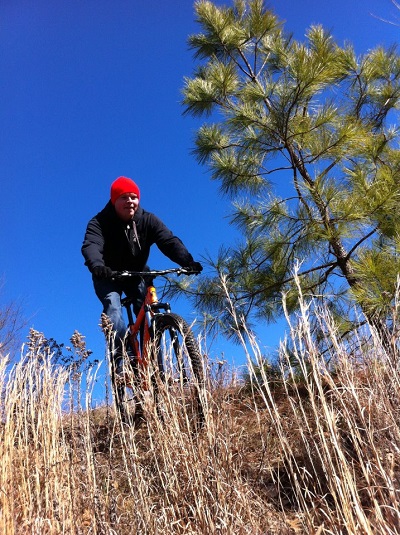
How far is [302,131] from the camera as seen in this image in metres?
3.55

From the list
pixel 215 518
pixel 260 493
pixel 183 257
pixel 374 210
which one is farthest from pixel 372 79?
pixel 215 518

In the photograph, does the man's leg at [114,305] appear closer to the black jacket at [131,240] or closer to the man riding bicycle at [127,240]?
the man riding bicycle at [127,240]

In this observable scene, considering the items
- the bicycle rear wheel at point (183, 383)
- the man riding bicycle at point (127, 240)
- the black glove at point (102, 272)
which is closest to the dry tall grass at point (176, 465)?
the bicycle rear wheel at point (183, 383)

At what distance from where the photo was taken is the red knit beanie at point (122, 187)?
114 inches

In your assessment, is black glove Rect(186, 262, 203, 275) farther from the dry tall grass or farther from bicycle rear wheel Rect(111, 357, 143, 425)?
the dry tall grass

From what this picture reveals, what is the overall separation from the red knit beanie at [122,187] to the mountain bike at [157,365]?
1.67 feet

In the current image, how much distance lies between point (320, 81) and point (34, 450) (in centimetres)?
285

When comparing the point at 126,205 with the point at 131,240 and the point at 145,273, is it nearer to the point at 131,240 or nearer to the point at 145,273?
the point at 131,240

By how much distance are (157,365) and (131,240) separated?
108 centimetres

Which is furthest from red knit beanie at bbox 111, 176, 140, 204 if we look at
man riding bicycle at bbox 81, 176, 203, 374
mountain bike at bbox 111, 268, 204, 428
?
mountain bike at bbox 111, 268, 204, 428

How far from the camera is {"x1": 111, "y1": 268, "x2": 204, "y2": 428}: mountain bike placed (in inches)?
75.8

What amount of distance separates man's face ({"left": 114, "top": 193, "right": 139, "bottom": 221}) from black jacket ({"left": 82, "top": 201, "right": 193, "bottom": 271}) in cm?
5

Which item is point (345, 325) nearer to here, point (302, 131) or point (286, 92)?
point (302, 131)

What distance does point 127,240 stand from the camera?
115 inches
